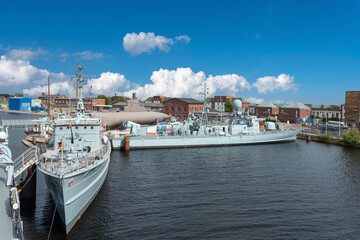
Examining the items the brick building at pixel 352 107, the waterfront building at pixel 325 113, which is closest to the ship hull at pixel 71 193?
the brick building at pixel 352 107

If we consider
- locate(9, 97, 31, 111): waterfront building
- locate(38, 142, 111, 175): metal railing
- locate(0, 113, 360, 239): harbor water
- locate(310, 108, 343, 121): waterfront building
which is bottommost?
locate(0, 113, 360, 239): harbor water

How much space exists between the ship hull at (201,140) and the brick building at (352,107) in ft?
92.1

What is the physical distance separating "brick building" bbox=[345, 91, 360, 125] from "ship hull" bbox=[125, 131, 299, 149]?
28062mm

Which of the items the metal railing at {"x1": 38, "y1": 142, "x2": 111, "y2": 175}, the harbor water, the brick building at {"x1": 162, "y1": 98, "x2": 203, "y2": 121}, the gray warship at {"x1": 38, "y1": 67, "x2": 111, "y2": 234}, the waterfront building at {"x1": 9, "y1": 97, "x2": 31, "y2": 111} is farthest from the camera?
the waterfront building at {"x1": 9, "y1": 97, "x2": 31, "y2": 111}

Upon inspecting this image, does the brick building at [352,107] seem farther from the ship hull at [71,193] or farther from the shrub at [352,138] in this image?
the ship hull at [71,193]

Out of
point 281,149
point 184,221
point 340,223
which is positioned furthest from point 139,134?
point 340,223

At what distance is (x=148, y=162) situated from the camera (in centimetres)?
3122

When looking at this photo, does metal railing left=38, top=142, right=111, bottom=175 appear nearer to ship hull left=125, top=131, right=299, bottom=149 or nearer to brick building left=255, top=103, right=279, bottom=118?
ship hull left=125, top=131, right=299, bottom=149

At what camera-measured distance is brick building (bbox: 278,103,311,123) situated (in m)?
88.4

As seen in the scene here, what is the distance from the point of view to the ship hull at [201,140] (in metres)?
40.2

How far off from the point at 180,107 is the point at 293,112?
40.0 meters

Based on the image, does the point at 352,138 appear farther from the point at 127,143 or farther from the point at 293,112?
the point at 293,112

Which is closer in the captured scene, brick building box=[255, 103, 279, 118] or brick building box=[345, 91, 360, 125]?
brick building box=[345, 91, 360, 125]

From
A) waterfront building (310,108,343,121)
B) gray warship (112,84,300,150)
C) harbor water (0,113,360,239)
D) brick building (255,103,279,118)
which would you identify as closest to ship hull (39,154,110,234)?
harbor water (0,113,360,239)
